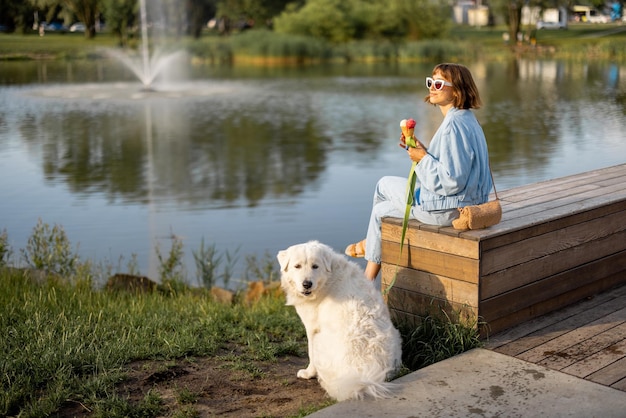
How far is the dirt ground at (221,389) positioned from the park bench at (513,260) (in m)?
0.91

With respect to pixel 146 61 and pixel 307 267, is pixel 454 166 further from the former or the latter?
pixel 146 61

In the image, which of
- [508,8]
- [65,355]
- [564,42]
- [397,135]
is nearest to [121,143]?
[397,135]

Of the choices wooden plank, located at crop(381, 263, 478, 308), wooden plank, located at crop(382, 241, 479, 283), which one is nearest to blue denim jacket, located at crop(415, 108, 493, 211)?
wooden plank, located at crop(382, 241, 479, 283)

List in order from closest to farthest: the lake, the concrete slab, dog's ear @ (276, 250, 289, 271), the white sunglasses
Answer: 1. the concrete slab
2. dog's ear @ (276, 250, 289, 271)
3. the white sunglasses
4. the lake

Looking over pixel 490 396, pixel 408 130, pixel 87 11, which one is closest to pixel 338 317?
pixel 490 396

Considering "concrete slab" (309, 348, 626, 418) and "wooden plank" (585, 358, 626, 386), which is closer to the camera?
"concrete slab" (309, 348, 626, 418)

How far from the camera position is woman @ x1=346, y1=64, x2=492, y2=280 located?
509 cm

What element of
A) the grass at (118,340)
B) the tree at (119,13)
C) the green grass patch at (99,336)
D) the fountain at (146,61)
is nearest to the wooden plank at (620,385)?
the grass at (118,340)

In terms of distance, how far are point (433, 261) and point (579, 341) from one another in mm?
972

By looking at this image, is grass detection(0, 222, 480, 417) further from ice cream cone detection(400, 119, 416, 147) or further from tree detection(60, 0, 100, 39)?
tree detection(60, 0, 100, 39)

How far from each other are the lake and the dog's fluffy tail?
4700 millimetres

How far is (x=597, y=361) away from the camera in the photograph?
15.5ft

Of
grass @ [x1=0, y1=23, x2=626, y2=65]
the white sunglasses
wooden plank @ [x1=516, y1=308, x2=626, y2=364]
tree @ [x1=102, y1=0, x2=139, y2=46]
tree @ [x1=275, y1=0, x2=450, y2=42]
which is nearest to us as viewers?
wooden plank @ [x1=516, y1=308, x2=626, y2=364]

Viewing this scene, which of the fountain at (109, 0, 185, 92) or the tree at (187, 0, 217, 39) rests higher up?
the tree at (187, 0, 217, 39)
